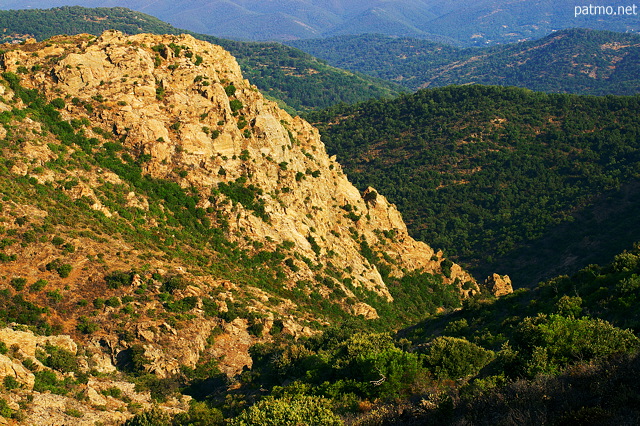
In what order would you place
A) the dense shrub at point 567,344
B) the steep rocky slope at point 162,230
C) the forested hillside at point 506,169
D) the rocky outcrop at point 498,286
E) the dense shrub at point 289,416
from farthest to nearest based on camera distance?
the forested hillside at point 506,169 < the rocky outcrop at point 498,286 < the steep rocky slope at point 162,230 < the dense shrub at point 567,344 < the dense shrub at point 289,416

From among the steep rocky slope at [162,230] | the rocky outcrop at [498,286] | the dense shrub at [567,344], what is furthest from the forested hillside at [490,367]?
the rocky outcrop at [498,286]

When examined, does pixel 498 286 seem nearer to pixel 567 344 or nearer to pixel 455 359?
pixel 455 359

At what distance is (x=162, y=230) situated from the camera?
2100 inches

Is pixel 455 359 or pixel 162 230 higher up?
pixel 162 230

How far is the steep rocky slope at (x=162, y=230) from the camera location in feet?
128

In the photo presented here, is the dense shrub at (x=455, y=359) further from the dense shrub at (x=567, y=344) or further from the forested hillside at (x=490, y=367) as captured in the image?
the dense shrub at (x=567, y=344)

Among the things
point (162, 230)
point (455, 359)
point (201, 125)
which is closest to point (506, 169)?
point (201, 125)

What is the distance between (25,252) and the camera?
41375mm

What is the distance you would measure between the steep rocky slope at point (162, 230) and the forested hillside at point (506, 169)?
98.4 ft

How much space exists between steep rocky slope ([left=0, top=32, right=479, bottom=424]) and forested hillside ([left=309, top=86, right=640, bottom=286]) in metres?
30.0

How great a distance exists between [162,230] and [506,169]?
93.1 metres

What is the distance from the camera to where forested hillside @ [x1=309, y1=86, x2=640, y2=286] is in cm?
9933

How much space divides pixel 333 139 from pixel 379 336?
117844 mm

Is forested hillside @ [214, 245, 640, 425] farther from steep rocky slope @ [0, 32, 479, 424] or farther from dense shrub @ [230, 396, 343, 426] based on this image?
steep rocky slope @ [0, 32, 479, 424]
